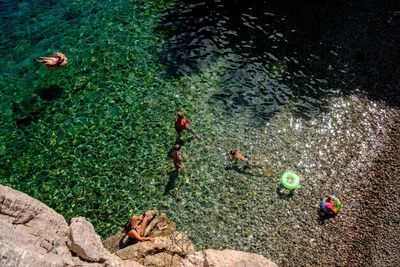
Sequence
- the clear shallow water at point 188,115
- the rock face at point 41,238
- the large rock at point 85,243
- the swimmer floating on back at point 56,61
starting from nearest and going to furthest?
the rock face at point 41,238 → the large rock at point 85,243 → the clear shallow water at point 188,115 → the swimmer floating on back at point 56,61

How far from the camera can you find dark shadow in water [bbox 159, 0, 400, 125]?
1672 cm

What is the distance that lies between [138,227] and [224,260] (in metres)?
3.17

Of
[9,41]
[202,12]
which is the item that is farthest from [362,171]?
[9,41]

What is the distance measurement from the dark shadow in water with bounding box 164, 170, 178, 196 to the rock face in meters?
3.40

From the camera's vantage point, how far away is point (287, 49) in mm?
18656

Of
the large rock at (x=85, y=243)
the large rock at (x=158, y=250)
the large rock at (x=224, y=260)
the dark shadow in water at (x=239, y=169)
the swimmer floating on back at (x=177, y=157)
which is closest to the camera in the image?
the large rock at (x=85, y=243)

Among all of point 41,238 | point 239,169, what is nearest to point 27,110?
point 41,238

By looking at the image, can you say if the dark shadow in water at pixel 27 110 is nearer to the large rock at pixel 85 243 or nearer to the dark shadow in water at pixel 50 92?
the dark shadow in water at pixel 50 92

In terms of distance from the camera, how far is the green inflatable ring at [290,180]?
1319cm

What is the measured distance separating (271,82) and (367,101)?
4661mm

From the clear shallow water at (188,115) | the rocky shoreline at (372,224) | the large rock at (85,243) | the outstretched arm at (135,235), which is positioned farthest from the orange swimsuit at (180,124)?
the rocky shoreline at (372,224)

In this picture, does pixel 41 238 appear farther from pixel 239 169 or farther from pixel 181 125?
pixel 239 169

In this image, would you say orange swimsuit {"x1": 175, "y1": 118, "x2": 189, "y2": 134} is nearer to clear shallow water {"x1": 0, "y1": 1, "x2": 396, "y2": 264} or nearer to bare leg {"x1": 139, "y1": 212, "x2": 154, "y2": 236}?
clear shallow water {"x1": 0, "y1": 1, "x2": 396, "y2": 264}

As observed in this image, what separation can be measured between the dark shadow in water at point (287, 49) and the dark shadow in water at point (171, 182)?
431cm
